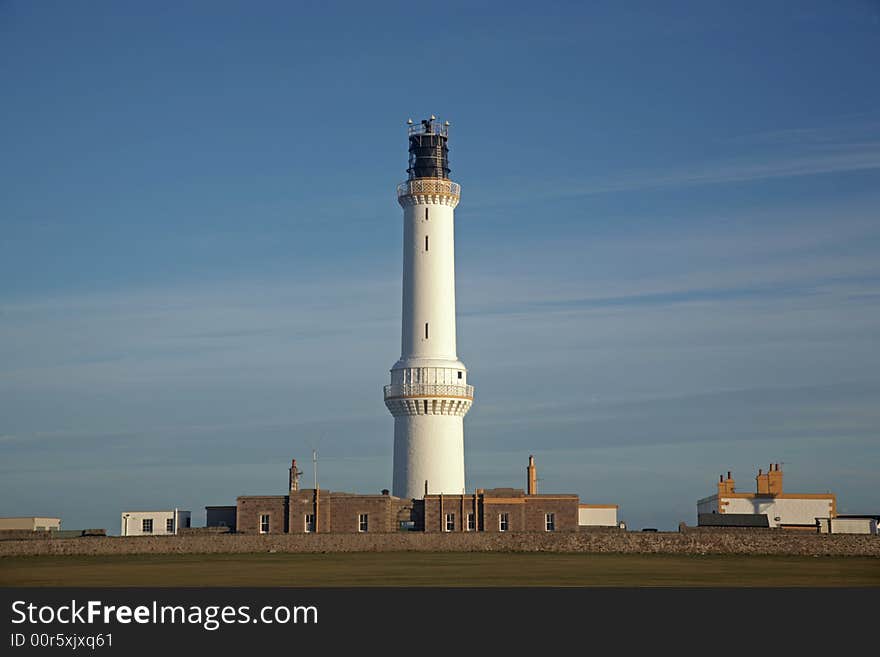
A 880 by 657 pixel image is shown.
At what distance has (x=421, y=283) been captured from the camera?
9031 cm

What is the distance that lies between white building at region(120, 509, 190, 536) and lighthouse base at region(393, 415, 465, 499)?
42.5 ft

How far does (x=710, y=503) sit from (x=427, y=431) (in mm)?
19000

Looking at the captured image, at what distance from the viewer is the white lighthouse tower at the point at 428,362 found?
9038cm

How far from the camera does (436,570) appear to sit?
205 ft

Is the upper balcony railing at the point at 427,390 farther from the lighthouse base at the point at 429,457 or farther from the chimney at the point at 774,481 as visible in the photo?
the chimney at the point at 774,481

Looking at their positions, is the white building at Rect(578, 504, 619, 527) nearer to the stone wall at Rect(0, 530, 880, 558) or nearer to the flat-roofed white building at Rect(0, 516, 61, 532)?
the stone wall at Rect(0, 530, 880, 558)

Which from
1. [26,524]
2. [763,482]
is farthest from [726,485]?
[26,524]

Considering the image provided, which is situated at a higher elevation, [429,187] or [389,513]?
[429,187]

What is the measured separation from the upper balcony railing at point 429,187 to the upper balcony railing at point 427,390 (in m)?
Result: 11.7

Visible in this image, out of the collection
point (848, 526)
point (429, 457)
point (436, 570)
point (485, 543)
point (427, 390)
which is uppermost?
point (427, 390)

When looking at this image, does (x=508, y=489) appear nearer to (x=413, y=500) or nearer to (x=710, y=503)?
(x=413, y=500)

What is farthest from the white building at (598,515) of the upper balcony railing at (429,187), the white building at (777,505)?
the upper balcony railing at (429,187)

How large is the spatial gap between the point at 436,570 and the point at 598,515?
30.6 m

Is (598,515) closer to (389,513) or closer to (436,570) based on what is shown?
(389,513)
